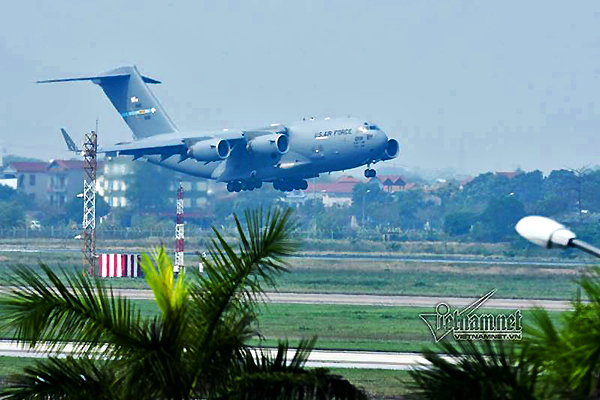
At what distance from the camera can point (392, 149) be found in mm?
62500

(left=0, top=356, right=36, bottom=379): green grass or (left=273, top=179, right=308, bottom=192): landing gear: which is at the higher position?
(left=273, top=179, right=308, bottom=192): landing gear

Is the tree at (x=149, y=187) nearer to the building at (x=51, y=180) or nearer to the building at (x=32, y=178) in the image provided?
the building at (x=51, y=180)

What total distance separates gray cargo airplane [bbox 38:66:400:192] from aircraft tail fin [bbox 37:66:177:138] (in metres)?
1.53

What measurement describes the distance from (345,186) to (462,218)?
58.1 meters

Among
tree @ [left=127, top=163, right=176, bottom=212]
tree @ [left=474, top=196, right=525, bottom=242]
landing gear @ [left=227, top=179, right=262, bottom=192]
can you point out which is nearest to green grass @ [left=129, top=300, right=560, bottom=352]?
landing gear @ [left=227, top=179, right=262, bottom=192]

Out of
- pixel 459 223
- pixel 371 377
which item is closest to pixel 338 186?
pixel 459 223

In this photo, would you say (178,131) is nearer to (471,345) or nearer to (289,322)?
(289,322)

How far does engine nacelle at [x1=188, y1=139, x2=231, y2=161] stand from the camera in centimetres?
6372

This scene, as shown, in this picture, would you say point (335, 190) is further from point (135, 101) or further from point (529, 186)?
point (135, 101)

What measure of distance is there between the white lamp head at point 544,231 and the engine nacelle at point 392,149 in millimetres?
52979

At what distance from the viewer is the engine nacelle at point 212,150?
2509 inches

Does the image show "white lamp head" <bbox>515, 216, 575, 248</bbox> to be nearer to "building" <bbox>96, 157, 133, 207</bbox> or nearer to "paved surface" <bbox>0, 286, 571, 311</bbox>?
"paved surface" <bbox>0, 286, 571, 311</bbox>

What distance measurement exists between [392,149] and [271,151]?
5808mm

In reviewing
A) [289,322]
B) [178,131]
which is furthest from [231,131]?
[289,322]
